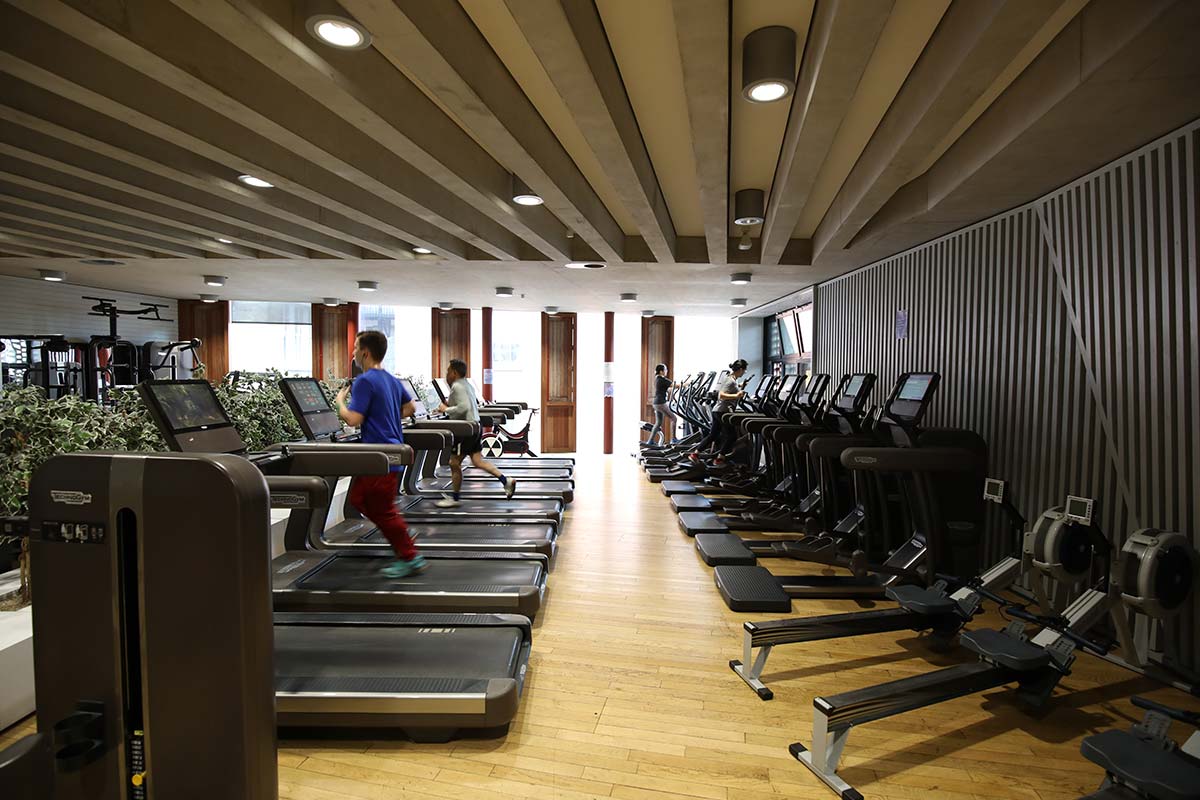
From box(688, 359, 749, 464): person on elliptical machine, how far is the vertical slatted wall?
305 cm

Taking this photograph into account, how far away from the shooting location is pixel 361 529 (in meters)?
5.35

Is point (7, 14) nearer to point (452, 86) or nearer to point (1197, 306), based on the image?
point (452, 86)

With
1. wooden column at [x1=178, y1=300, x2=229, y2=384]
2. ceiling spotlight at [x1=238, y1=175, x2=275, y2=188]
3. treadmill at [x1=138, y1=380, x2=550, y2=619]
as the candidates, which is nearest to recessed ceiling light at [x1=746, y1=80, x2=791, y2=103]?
treadmill at [x1=138, y1=380, x2=550, y2=619]

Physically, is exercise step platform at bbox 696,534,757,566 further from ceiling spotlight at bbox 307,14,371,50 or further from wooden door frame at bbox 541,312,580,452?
wooden door frame at bbox 541,312,580,452

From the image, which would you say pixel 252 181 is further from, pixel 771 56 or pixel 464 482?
pixel 464 482

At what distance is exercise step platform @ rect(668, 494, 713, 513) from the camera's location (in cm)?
677

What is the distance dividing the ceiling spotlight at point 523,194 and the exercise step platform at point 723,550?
Result: 2.99 m

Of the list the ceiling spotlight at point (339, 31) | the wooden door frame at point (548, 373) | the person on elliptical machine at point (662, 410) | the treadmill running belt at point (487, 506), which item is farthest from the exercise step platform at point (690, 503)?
the wooden door frame at point (548, 373)

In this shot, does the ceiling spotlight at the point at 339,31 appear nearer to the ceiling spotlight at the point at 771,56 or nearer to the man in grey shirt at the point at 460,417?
the ceiling spotlight at the point at 771,56

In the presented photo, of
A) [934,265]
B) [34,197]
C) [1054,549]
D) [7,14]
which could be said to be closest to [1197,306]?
[1054,549]

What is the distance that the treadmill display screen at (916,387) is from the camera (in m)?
4.25

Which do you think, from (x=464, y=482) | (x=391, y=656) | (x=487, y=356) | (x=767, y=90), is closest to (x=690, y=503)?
(x=464, y=482)

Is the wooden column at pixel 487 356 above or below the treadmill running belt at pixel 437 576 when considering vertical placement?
above

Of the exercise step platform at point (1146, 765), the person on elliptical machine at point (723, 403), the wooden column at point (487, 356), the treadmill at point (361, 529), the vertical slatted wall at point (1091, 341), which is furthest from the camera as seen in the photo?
the wooden column at point (487, 356)
